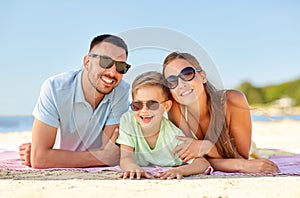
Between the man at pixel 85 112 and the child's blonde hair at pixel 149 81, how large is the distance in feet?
0.83

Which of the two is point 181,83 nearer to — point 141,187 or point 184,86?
point 184,86

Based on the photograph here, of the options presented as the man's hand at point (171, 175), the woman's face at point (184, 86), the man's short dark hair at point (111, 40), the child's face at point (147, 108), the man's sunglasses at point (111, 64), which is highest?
the man's short dark hair at point (111, 40)

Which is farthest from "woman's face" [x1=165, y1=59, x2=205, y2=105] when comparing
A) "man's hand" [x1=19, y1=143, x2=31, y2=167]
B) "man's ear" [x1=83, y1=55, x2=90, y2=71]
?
"man's hand" [x1=19, y1=143, x2=31, y2=167]

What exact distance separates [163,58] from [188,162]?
92 cm

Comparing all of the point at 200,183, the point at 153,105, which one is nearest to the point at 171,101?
the point at 153,105

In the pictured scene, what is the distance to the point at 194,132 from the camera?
12.0 ft

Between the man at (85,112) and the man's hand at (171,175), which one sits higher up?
the man at (85,112)

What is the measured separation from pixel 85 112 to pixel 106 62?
47 centimetres

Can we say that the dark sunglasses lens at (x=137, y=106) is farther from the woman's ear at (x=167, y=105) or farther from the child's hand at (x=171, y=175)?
the child's hand at (x=171, y=175)

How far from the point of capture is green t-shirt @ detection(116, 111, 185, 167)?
346 cm

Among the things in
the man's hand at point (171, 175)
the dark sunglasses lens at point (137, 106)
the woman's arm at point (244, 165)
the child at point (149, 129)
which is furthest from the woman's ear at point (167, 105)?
the man's hand at point (171, 175)

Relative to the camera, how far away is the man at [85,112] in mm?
3504

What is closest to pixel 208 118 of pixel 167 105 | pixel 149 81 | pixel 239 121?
pixel 239 121

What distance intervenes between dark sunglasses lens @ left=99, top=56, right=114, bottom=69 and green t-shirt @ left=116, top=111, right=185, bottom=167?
47cm
